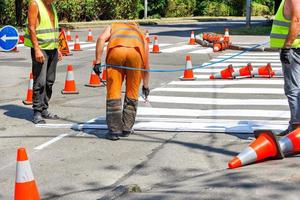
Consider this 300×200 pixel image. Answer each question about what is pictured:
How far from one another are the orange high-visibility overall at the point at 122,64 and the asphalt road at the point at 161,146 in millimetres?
304

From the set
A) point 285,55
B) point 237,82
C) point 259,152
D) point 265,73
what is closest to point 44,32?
point 285,55

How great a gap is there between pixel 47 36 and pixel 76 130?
1.52 meters

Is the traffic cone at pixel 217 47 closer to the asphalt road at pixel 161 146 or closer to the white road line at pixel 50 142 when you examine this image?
the asphalt road at pixel 161 146

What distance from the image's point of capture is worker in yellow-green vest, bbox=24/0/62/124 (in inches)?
333

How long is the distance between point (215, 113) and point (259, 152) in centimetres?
331

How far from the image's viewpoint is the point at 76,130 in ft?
27.0

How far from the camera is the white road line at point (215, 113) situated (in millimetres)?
9078

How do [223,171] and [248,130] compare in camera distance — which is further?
[248,130]

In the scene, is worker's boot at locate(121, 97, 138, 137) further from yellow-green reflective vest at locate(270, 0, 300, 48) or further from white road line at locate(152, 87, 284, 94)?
white road line at locate(152, 87, 284, 94)

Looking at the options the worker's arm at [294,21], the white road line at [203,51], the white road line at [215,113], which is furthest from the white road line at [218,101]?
the white road line at [203,51]

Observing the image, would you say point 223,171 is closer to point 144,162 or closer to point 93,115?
point 144,162

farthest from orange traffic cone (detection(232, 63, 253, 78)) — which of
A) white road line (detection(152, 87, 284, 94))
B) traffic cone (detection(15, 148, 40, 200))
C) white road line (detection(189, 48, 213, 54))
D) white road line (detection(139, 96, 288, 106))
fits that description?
traffic cone (detection(15, 148, 40, 200))

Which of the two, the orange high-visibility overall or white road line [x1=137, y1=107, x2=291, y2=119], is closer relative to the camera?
the orange high-visibility overall

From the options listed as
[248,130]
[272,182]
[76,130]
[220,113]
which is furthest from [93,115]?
[272,182]
